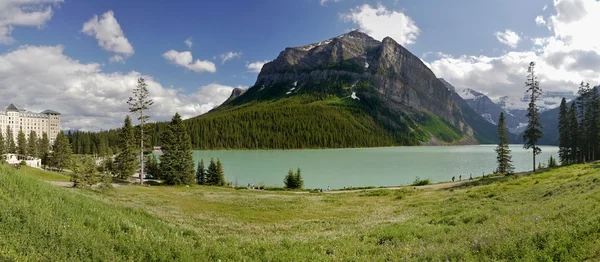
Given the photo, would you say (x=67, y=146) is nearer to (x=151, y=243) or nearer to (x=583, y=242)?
(x=151, y=243)

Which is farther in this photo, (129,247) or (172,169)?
(172,169)

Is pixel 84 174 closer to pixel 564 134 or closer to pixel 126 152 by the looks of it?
pixel 126 152

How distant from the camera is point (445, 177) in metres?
77.6

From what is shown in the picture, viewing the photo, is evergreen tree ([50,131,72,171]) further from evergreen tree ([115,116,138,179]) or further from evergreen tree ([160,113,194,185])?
evergreen tree ([160,113,194,185])

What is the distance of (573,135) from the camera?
74.9m

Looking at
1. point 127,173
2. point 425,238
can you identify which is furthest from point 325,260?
point 127,173

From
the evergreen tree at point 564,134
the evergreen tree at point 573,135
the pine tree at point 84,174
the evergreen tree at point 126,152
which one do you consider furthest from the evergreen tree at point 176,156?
the evergreen tree at point 573,135

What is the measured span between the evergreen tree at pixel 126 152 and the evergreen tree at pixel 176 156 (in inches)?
475

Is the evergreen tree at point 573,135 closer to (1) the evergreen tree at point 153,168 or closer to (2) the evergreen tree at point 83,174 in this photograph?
(2) the evergreen tree at point 83,174

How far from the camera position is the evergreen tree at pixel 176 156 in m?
Result: 56.3

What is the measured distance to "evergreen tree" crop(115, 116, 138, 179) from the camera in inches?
2586

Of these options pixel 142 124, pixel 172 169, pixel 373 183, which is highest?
pixel 142 124

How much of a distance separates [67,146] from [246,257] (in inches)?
4048

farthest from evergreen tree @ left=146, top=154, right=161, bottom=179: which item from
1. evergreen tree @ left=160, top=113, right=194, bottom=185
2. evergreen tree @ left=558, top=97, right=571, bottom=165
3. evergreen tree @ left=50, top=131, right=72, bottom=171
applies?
evergreen tree @ left=558, top=97, right=571, bottom=165
